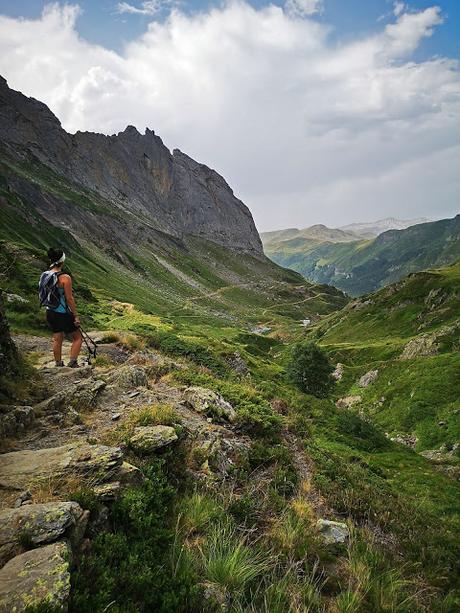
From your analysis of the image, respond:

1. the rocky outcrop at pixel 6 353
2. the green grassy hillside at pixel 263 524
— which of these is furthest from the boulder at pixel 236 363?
the rocky outcrop at pixel 6 353

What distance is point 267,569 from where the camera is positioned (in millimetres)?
6188

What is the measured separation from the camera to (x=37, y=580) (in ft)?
14.7

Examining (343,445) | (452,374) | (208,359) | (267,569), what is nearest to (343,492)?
(267,569)

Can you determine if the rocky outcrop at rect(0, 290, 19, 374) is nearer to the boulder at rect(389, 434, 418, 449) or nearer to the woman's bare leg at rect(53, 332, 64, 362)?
the woman's bare leg at rect(53, 332, 64, 362)

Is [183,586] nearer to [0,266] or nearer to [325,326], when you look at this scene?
[0,266]

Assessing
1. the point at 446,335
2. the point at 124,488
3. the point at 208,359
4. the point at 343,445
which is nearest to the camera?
the point at 124,488

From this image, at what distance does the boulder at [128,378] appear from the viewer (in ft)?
41.7

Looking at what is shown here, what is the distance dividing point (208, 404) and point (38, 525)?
7.80 meters

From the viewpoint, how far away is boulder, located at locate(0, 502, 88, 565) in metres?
5.07

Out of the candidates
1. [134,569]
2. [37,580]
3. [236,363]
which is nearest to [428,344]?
[236,363]

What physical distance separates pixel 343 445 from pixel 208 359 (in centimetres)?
1016

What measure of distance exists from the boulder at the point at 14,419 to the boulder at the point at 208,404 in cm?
505

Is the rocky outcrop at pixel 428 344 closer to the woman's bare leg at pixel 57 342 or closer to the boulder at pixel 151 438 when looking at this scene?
the woman's bare leg at pixel 57 342

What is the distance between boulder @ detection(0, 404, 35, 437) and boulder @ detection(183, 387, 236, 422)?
5052 millimetres
